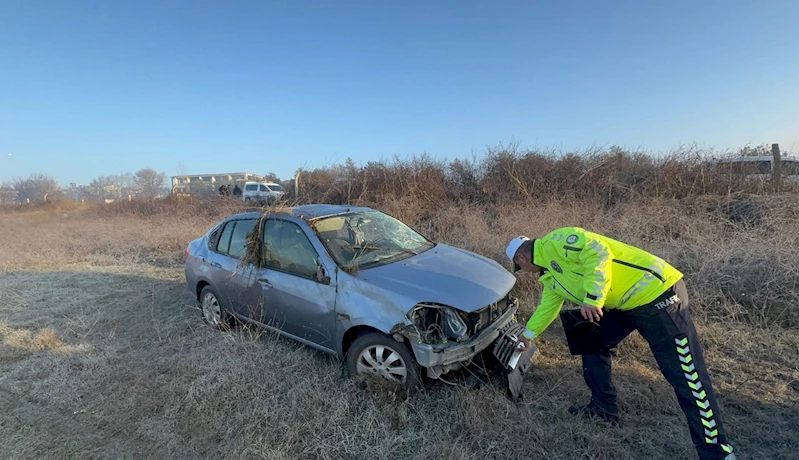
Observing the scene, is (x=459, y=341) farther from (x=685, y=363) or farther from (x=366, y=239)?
(x=366, y=239)

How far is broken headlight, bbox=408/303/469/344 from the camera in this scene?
276 centimetres

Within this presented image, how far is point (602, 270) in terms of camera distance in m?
2.19

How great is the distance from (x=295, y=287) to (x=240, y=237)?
1229mm

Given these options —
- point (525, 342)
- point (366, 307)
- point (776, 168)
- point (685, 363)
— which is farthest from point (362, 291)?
point (776, 168)

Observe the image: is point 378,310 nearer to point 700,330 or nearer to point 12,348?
point 700,330

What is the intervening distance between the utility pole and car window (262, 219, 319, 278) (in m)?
10.1

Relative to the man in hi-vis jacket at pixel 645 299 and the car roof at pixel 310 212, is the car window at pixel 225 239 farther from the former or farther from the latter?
the man in hi-vis jacket at pixel 645 299

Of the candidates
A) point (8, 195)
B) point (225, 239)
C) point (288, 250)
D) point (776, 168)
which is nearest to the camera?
point (288, 250)

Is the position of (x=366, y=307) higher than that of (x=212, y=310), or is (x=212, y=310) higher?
(x=366, y=307)

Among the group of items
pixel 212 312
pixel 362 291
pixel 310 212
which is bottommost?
pixel 212 312

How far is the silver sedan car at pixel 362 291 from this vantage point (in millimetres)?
2779

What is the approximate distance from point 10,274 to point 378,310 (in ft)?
29.4

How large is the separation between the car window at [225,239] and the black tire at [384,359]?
2161 mm

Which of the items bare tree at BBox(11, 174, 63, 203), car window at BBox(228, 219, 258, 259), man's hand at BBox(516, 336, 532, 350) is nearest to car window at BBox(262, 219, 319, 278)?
car window at BBox(228, 219, 258, 259)
